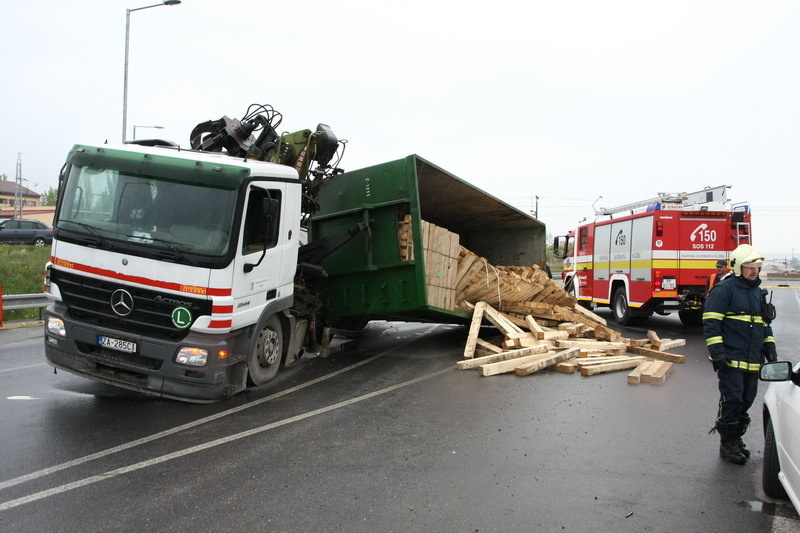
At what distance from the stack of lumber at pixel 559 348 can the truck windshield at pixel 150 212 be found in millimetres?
4064

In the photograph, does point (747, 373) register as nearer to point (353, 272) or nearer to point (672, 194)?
point (353, 272)

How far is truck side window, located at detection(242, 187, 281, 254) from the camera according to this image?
18.8 ft

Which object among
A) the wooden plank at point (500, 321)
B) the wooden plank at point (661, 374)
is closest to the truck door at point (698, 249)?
the wooden plank at point (661, 374)

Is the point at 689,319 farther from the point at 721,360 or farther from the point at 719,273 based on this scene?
the point at 721,360

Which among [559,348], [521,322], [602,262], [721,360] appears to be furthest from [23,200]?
[721,360]

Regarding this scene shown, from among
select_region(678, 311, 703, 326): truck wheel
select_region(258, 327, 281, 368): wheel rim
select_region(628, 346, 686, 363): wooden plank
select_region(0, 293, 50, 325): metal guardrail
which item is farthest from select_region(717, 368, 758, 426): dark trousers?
select_region(0, 293, 50, 325): metal guardrail

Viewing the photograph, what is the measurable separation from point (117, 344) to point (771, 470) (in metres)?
5.52

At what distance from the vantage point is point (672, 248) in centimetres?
1219

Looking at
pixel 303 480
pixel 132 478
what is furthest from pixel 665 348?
pixel 132 478

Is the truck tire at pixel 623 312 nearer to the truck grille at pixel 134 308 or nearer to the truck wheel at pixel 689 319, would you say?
the truck wheel at pixel 689 319

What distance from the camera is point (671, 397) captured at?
6.58 meters

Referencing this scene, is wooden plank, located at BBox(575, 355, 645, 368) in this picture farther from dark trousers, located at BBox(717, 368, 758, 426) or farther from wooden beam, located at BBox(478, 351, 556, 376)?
dark trousers, located at BBox(717, 368, 758, 426)

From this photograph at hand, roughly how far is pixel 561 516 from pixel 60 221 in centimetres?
542

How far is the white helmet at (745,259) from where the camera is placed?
4.45 meters
